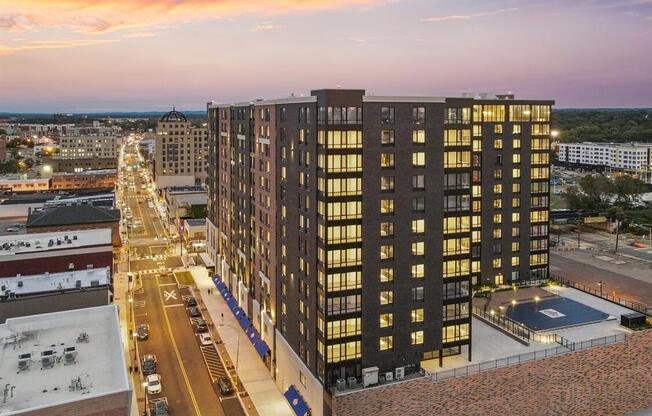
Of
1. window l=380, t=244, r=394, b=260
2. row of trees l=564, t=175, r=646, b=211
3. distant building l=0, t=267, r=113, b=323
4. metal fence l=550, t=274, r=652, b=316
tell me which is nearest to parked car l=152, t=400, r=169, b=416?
distant building l=0, t=267, r=113, b=323

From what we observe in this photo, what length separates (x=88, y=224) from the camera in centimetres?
11350

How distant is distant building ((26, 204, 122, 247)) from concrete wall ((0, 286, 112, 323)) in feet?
169

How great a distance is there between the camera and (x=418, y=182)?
5603 cm

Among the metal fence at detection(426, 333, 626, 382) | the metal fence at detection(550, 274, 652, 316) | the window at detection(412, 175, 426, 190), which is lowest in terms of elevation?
the metal fence at detection(550, 274, 652, 316)

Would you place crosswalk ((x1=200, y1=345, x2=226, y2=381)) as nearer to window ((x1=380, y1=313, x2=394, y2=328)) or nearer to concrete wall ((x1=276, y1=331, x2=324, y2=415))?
concrete wall ((x1=276, y1=331, x2=324, y2=415))

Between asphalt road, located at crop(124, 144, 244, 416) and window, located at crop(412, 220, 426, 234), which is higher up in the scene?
window, located at crop(412, 220, 426, 234)

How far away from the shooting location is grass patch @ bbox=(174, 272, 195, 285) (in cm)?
10613

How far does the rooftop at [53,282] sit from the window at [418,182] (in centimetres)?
4145

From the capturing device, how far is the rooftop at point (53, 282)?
2662 inches

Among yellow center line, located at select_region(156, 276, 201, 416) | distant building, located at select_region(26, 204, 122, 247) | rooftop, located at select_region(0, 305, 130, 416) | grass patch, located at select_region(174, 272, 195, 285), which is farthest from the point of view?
distant building, located at select_region(26, 204, 122, 247)

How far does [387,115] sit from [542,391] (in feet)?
108

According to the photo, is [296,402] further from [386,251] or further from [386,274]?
[386,251]

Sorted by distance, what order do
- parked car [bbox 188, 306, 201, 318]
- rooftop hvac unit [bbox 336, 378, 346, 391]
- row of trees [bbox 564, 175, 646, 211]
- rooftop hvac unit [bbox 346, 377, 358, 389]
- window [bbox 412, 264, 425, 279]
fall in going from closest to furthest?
rooftop hvac unit [bbox 336, 378, 346, 391]
rooftop hvac unit [bbox 346, 377, 358, 389]
window [bbox 412, 264, 425, 279]
parked car [bbox 188, 306, 201, 318]
row of trees [bbox 564, 175, 646, 211]

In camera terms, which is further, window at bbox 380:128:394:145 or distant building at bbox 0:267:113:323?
distant building at bbox 0:267:113:323
